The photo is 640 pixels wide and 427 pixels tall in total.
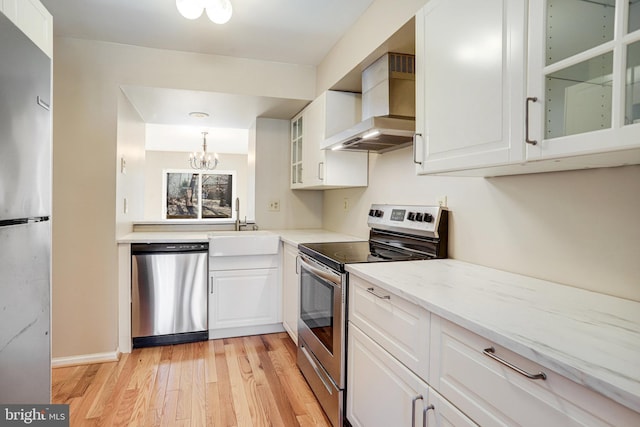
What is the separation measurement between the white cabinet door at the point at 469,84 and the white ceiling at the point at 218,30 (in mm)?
859

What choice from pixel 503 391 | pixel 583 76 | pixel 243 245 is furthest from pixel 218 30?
pixel 503 391

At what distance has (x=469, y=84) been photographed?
1.26 meters

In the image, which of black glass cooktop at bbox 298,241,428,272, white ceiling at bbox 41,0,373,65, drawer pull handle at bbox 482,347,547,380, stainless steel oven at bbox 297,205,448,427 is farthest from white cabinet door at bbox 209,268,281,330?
drawer pull handle at bbox 482,347,547,380

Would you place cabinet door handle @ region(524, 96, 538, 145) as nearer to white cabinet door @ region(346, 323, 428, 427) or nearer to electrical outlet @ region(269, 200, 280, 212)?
white cabinet door @ region(346, 323, 428, 427)

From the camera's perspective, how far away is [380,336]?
134 centimetres

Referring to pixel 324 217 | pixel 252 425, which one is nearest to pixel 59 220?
pixel 252 425

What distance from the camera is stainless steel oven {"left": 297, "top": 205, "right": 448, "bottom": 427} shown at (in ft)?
5.49

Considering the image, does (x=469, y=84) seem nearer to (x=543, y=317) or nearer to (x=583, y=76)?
(x=583, y=76)

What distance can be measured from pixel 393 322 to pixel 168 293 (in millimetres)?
2093

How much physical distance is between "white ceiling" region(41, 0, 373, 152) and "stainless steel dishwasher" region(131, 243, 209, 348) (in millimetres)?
1269

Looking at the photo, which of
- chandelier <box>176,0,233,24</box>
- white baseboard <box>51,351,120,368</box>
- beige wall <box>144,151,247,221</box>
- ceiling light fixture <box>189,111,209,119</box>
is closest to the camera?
chandelier <box>176,0,233,24</box>

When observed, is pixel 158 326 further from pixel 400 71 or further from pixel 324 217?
pixel 400 71

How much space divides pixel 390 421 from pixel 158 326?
2.13 m

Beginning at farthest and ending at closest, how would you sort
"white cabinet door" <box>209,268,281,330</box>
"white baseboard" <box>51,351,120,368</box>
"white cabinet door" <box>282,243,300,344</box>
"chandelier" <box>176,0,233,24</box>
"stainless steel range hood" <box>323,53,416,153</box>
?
1. "white cabinet door" <box>209,268,281,330</box>
2. "white cabinet door" <box>282,243,300,344</box>
3. "white baseboard" <box>51,351,120,368</box>
4. "stainless steel range hood" <box>323,53,416,153</box>
5. "chandelier" <box>176,0,233,24</box>
